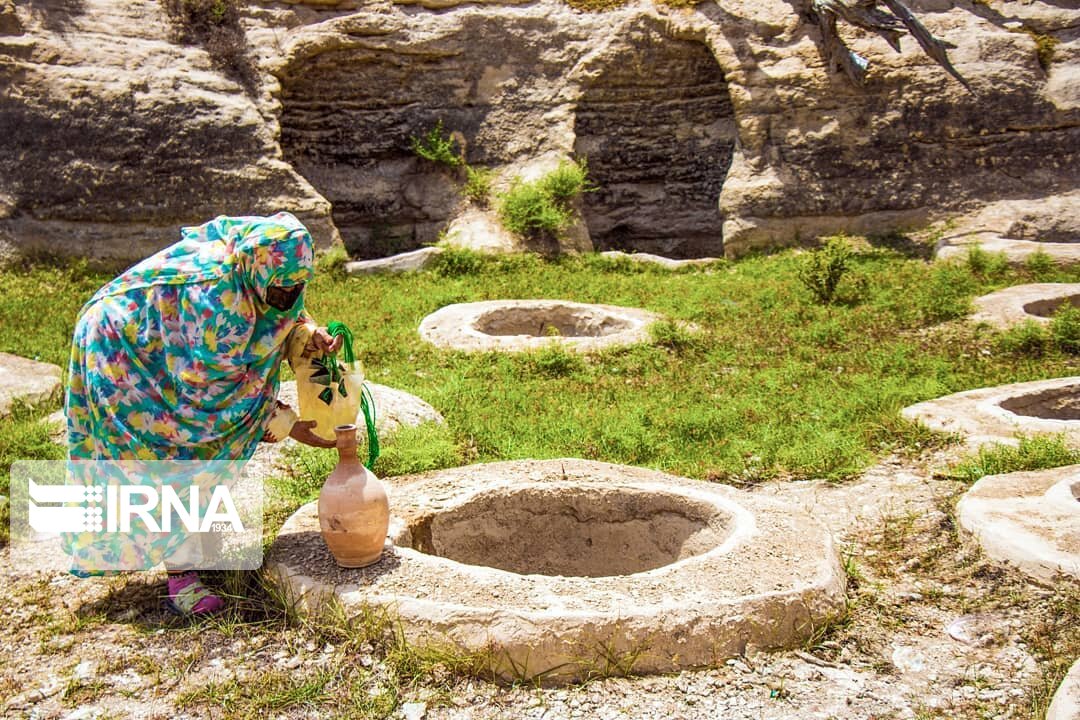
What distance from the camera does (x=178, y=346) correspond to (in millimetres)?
3684

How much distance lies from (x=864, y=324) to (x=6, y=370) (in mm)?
7201

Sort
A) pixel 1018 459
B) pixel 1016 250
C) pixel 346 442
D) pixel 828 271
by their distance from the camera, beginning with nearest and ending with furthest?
pixel 346 442, pixel 1018 459, pixel 828 271, pixel 1016 250

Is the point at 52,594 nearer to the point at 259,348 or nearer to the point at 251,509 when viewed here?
the point at 251,509

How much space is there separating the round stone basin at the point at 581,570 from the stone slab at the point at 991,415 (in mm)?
2055

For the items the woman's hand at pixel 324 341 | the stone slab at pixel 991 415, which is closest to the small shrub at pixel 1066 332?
the stone slab at pixel 991 415

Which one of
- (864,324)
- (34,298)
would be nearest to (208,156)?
(34,298)

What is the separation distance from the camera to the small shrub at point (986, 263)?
35.9ft

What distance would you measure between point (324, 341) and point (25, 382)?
4053 mm

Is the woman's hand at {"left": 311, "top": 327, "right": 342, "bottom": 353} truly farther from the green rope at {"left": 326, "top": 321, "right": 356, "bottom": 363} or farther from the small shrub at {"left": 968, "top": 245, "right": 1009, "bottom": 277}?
the small shrub at {"left": 968, "top": 245, "right": 1009, "bottom": 277}

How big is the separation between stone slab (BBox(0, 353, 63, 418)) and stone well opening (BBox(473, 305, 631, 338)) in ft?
12.8

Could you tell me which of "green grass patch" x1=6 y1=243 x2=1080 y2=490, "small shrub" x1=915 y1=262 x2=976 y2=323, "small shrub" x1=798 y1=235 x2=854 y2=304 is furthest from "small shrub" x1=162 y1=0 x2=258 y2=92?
"small shrub" x1=915 y1=262 x2=976 y2=323

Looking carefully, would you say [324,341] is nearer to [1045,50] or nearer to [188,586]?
[188,586]

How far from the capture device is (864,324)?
30.5ft

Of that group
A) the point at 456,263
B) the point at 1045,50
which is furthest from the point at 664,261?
the point at 1045,50
